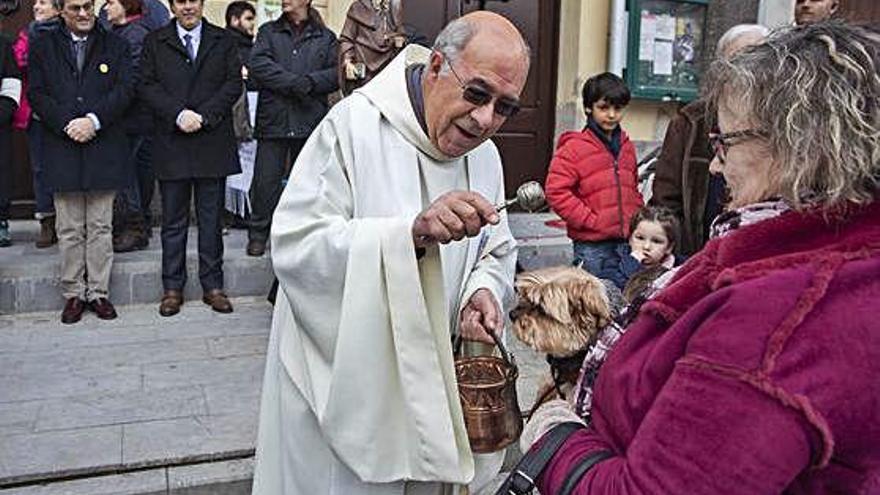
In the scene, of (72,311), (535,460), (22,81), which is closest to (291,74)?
(22,81)

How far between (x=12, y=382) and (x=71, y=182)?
1436mm

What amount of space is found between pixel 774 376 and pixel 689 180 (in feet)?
9.43

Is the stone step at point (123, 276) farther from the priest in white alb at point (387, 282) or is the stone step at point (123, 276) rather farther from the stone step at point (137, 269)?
the priest in white alb at point (387, 282)

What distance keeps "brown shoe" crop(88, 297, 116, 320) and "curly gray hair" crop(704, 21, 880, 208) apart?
194 inches

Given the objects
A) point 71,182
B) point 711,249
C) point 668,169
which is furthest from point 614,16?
point 711,249

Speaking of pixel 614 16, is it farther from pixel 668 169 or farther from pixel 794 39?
pixel 794 39

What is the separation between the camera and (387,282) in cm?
182

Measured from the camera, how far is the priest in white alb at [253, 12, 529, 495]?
6.00 feet

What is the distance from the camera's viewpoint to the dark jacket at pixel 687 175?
3809 millimetres

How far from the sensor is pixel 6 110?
5.41 meters

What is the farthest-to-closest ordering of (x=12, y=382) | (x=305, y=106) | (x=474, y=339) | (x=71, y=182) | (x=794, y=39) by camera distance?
(x=305, y=106) < (x=71, y=182) < (x=12, y=382) < (x=474, y=339) < (x=794, y=39)

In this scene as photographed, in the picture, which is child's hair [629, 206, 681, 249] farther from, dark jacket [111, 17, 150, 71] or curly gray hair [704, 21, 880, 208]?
dark jacket [111, 17, 150, 71]

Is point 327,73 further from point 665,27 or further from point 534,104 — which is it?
point 665,27

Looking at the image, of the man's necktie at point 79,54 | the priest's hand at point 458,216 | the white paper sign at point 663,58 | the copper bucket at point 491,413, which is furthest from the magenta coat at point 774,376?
the white paper sign at point 663,58
